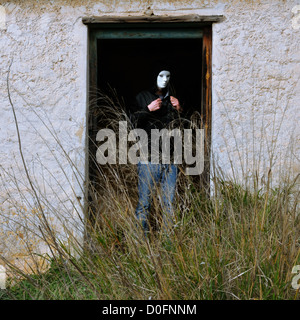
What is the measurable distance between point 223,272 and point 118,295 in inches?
24.1

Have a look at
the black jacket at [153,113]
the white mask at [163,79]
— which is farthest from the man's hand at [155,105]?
the white mask at [163,79]

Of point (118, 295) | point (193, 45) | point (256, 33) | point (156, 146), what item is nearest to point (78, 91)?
point (156, 146)

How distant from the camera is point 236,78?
4.43 metres

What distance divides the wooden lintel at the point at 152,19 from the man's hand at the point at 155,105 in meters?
0.73

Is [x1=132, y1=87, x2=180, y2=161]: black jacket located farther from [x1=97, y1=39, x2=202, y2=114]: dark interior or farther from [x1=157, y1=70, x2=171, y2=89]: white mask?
[x1=97, y1=39, x2=202, y2=114]: dark interior

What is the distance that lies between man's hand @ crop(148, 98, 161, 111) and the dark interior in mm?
2542

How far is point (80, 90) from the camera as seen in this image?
4.54 meters

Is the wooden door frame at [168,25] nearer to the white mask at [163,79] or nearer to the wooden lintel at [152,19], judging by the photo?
the wooden lintel at [152,19]

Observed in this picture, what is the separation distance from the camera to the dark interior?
7148 millimetres

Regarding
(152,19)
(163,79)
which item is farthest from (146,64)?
(152,19)

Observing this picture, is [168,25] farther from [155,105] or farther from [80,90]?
[80,90]

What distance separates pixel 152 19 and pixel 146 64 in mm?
2876

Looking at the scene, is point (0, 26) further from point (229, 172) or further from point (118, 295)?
point (118, 295)

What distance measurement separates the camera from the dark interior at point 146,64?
7.15 m
